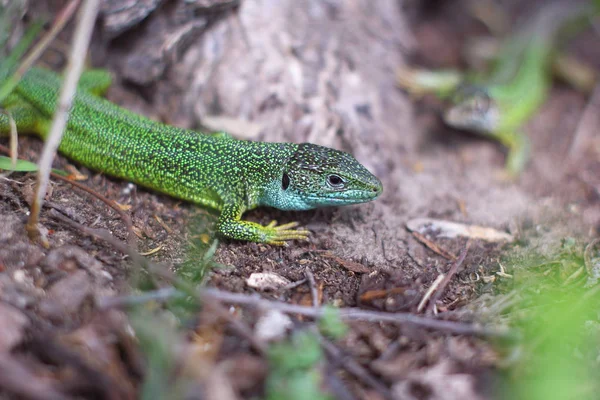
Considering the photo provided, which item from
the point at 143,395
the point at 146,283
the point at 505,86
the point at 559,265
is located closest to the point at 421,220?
the point at 559,265

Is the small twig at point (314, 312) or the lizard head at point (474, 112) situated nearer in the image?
the small twig at point (314, 312)

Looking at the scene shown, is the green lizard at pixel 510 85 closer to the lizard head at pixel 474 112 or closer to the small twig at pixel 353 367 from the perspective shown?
the lizard head at pixel 474 112

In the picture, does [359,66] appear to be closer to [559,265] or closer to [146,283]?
[559,265]

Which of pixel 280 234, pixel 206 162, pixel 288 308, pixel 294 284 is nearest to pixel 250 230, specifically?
pixel 280 234

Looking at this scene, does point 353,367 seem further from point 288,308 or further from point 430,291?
point 430,291

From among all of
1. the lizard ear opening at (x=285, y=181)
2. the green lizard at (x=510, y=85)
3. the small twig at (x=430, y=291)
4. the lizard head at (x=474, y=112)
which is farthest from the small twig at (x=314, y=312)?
the lizard head at (x=474, y=112)
